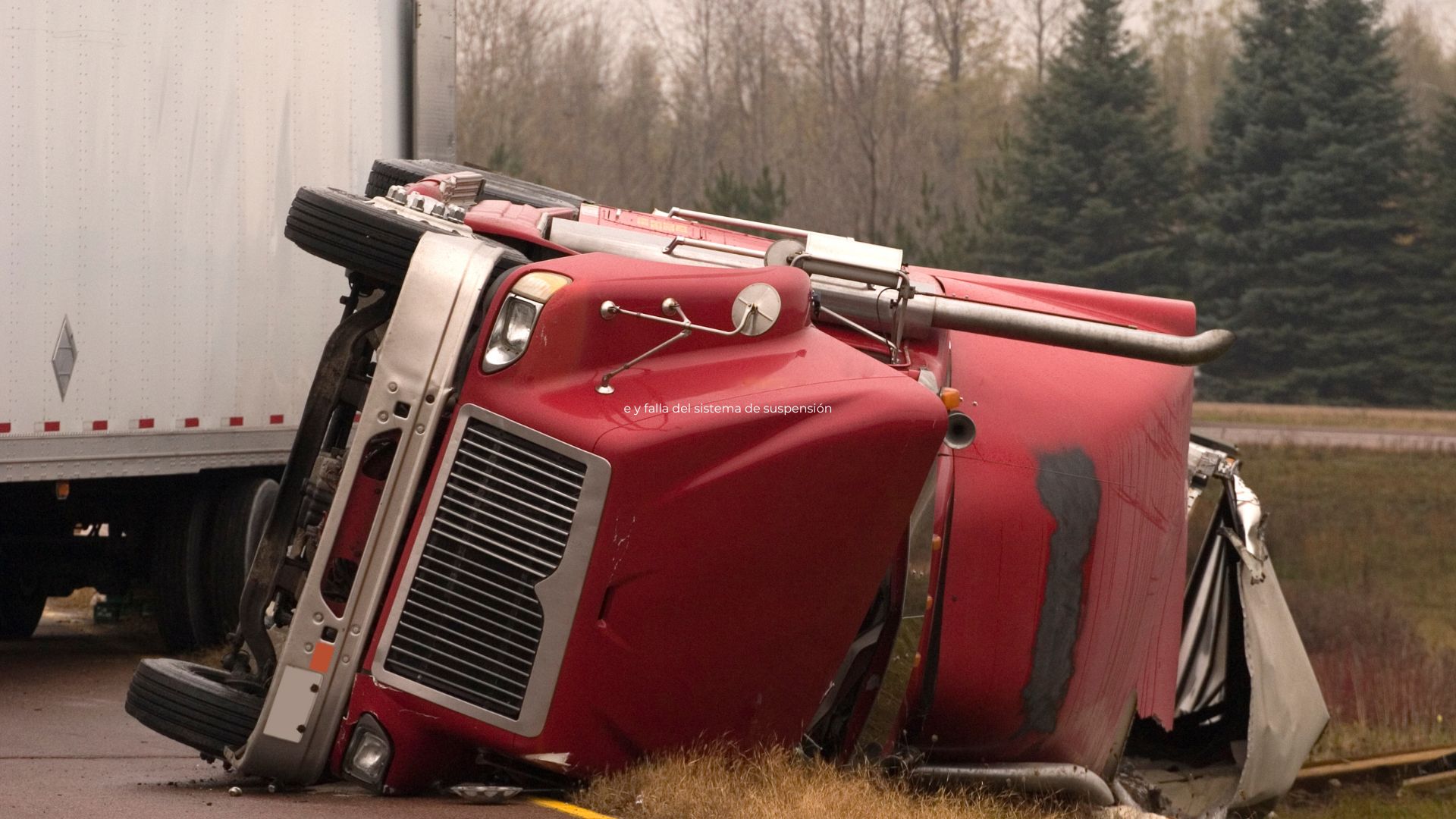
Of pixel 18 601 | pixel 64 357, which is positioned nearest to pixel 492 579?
pixel 64 357

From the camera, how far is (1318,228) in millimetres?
Result: 41594

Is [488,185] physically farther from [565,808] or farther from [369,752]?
[565,808]

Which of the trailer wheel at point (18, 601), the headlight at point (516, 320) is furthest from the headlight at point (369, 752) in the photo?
the trailer wheel at point (18, 601)

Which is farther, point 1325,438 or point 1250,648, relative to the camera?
point 1325,438

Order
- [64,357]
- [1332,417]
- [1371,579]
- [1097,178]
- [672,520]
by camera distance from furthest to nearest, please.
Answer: [1097,178], [1332,417], [1371,579], [64,357], [672,520]

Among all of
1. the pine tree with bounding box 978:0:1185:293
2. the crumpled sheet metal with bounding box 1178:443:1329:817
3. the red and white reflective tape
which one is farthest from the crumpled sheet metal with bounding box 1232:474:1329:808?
the pine tree with bounding box 978:0:1185:293

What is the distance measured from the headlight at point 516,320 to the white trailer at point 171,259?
4280mm

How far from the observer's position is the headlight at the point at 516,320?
16.7 ft

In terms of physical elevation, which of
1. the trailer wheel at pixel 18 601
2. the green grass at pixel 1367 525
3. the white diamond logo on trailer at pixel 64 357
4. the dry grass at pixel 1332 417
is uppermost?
the white diamond logo on trailer at pixel 64 357

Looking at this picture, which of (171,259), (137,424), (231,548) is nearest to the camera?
(137,424)

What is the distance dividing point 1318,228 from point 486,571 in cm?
3935

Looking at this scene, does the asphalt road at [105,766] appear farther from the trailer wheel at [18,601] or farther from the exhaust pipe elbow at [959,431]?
the exhaust pipe elbow at [959,431]

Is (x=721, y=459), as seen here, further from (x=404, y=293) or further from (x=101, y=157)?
(x=101, y=157)

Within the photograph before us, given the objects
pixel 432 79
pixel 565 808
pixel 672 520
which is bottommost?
pixel 565 808
